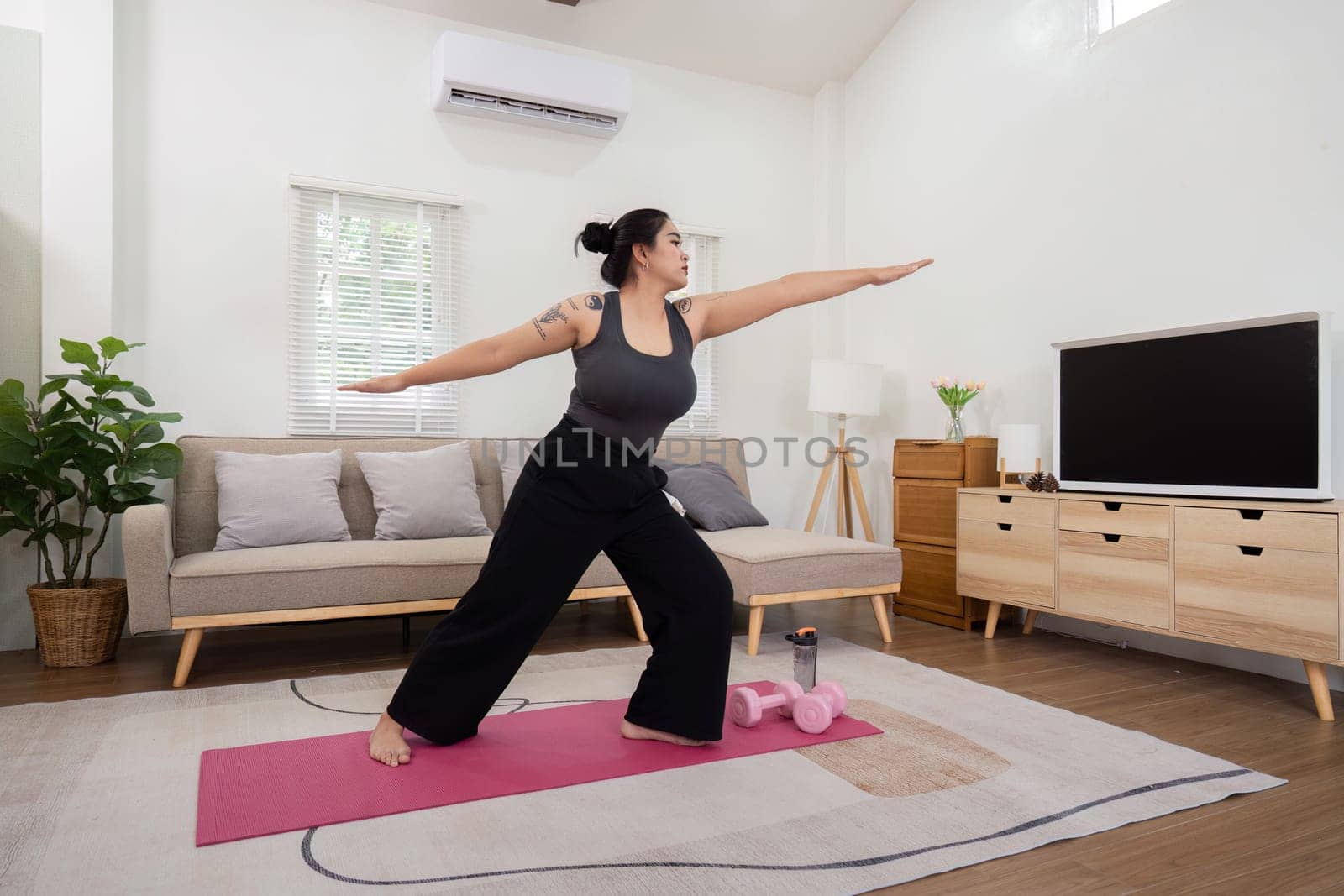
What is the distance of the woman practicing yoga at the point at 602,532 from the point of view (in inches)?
84.6

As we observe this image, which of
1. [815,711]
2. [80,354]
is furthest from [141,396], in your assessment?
[815,711]

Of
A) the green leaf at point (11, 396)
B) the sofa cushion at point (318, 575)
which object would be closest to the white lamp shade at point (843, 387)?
the sofa cushion at point (318, 575)

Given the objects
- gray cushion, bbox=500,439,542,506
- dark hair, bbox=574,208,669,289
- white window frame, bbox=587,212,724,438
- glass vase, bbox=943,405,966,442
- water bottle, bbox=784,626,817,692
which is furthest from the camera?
white window frame, bbox=587,212,724,438

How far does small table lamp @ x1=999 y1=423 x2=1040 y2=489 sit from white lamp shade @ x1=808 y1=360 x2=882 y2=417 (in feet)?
3.17

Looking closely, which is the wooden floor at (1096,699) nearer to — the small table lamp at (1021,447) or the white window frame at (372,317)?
the small table lamp at (1021,447)

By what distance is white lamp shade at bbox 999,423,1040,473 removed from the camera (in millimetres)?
3877

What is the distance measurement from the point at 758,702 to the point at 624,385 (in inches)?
40.2

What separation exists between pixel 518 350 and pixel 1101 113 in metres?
3.21

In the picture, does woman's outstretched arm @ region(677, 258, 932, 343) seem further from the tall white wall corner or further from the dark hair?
the tall white wall corner

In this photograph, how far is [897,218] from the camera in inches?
205

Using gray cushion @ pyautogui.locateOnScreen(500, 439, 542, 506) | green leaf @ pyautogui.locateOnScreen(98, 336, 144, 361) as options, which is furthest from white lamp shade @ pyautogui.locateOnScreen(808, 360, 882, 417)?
green leaf @ pyautogui.locateOnScreen(98, 336, 144, 361)

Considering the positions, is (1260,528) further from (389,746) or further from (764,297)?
(389,746)

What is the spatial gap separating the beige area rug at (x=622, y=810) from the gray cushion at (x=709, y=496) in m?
1.55

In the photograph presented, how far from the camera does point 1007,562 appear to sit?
3.80 meters
